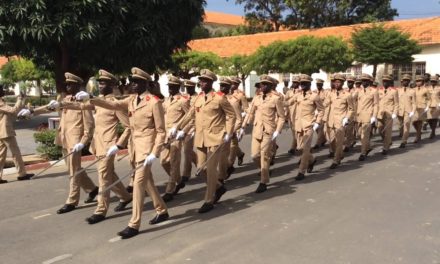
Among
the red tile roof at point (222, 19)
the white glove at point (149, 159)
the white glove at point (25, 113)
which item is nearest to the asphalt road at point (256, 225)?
the white glove at point (149, 159)

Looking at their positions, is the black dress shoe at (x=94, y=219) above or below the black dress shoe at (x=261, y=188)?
above

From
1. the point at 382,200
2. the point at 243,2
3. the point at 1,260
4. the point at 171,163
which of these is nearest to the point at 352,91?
the point at 382,200

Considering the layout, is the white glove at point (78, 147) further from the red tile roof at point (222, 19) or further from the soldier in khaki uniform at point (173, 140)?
the red tile roof at point (222, 19)

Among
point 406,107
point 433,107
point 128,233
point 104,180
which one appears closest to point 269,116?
point 104,180

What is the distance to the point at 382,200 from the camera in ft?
23.3

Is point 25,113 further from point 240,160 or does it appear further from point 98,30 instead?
point 98,30

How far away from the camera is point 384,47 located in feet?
83.2

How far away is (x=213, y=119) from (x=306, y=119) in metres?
2.74

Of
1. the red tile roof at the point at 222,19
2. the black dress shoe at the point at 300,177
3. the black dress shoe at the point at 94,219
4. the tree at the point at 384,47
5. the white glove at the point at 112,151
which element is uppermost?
the red tile roof at the point at 222,19

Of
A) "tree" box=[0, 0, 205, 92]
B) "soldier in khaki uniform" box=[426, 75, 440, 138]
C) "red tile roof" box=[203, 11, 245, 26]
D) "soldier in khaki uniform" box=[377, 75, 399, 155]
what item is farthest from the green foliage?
"red tile roof" box=[203, 11, 245, 26]

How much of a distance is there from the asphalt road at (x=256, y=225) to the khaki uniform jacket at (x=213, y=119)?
959 millimetres

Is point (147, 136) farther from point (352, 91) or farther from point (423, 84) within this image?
point (423, 84)

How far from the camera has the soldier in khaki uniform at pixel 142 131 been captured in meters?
5.67

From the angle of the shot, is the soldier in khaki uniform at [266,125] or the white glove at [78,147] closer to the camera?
the white glove at [78,147]
